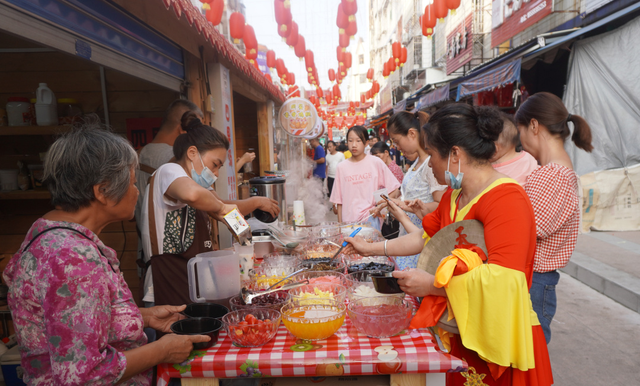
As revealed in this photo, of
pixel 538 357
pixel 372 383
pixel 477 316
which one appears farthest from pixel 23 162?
pixel 538 357

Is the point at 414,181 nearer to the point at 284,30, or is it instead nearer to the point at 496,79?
the point at 284,30

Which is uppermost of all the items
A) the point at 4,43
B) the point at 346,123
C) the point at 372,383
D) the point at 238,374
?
the point at 346,123

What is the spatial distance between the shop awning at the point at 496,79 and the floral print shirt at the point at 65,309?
682cm

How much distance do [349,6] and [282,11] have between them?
904 millimetres

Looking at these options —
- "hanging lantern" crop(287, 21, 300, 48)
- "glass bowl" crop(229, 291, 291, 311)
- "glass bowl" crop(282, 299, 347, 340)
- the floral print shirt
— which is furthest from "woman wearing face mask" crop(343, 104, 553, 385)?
"hanging lantern" crop(287, 21, 300, 48)

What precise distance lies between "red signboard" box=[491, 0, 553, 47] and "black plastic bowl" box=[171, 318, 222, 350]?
1061 cm

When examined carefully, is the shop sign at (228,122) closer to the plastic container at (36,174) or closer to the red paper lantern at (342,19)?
the red paper lantern at (342,19)

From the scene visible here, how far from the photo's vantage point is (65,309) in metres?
1.23

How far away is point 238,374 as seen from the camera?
5.04 ft

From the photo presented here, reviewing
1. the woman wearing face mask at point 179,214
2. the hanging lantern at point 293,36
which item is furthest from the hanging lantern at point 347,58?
the woman wearing face mask at point 179,214

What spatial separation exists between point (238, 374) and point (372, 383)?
62 centimetres

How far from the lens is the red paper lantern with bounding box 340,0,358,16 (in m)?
5.15

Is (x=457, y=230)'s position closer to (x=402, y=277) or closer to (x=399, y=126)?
(x=402, y=277)

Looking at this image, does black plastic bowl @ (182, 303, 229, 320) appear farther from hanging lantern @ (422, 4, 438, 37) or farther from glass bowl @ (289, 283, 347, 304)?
hanging lantern @ (422, 4, 438, 37)
